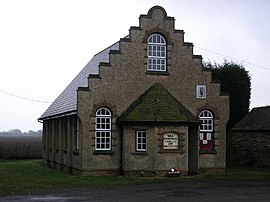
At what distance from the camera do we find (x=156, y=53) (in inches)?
1249

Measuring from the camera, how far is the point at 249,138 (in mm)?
40250

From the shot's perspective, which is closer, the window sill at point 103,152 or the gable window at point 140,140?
the gable window at point 140,140

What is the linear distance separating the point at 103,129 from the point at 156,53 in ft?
19.3

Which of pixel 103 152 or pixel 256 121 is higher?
pixel 256 121

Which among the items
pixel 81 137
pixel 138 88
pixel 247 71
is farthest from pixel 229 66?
pixel 81 137

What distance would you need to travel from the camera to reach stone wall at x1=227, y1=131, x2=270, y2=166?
3819 cm

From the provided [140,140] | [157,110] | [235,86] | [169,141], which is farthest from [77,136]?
[235,86]

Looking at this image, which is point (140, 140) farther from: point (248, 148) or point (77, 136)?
point (248, 148)

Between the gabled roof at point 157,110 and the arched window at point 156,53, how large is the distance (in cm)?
121

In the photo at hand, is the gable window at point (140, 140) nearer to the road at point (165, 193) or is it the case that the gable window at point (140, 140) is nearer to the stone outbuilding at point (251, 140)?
the road at point (165, 193)

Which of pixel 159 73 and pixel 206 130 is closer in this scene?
pixel 159 73

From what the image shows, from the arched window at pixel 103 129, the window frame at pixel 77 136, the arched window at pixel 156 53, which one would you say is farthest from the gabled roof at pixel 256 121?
the window frame at pixel 77 136

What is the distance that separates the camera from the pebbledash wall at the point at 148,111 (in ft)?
96.4

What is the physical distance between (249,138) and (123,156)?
1435 centimetres
